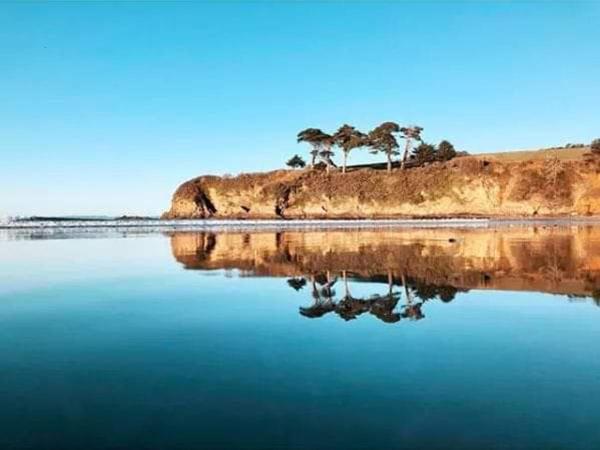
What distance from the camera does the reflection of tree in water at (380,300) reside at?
12.2 metres

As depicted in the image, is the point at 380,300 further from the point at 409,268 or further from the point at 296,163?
the point at 296,163

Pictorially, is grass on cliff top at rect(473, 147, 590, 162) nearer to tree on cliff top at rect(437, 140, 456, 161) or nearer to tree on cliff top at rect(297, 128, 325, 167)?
tree on cliff top at rect(437, 140, 456, 161)

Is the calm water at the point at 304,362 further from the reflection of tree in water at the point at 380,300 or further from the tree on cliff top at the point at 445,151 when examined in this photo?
the tree on cliff top at the point at 445,151

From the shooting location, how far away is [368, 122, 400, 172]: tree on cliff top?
325ft

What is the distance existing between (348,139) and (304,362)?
96.2 meters

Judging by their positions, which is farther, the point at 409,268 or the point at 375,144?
the point at 375,144

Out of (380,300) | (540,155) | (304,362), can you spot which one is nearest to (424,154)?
(540,155)

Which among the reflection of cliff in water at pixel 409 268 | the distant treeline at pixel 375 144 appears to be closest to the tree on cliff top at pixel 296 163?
the distant treeline at pixel 375 144

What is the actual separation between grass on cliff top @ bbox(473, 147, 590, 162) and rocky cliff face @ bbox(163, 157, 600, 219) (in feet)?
15.8

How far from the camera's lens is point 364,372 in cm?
783

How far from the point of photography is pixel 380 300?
13727mm

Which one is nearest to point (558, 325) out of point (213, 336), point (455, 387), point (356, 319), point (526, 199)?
point (356, 319)

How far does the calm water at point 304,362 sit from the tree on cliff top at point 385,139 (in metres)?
82.6

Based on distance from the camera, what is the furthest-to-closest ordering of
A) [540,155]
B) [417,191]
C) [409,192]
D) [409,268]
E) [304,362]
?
[540,155] < [409,192] < [417,191] < [409,268] < [304,362]
